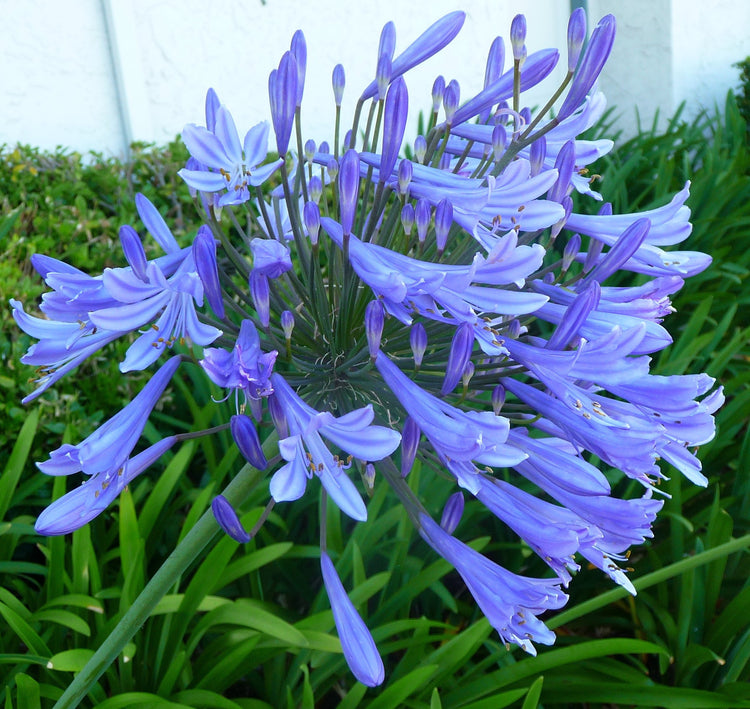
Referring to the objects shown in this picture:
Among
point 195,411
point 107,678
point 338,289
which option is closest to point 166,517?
point 195,411

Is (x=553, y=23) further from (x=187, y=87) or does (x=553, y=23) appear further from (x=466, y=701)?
(x=466, y=701)

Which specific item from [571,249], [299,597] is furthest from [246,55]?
[571,249]

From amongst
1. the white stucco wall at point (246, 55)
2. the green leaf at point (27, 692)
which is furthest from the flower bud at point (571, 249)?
the white stucco wall at point (246, 55)

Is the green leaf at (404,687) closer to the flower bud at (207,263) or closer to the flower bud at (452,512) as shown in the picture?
the flower bud at (452,512)

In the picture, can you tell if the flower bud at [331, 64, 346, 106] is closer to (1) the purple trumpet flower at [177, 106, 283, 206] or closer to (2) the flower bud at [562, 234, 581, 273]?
(1) the purple trumpet flower at [177, 106, 283, 206]

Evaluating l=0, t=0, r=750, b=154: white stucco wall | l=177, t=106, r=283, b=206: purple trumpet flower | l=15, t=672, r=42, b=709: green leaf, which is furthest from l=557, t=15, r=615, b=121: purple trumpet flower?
l=0, t=0, r=750, b=154: white stucco wall

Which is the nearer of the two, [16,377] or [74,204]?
[16,377]
